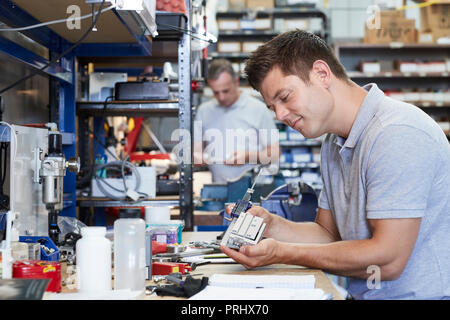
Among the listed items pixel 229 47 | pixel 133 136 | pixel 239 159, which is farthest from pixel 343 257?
pixel 229 47

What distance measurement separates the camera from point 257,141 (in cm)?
379

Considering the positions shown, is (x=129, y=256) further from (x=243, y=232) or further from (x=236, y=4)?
(x=236, y=4)

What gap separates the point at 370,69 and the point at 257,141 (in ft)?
9.42

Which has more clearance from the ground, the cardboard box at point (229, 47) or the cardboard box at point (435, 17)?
the cardboard box at point (435, 17)

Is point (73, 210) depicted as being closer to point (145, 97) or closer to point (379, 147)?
point (145, 97)

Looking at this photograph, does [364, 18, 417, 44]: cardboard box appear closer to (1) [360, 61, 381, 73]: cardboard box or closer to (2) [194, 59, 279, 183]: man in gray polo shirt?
(1) [360, 61, 381, 73]: cardboard box

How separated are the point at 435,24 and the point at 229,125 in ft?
11.9

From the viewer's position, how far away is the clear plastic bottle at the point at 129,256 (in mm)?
1040

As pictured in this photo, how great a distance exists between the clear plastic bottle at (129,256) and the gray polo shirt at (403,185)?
0.53 metres

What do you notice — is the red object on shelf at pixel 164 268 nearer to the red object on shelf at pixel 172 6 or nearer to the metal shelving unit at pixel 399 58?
the red object on shelf at pixel 172 6

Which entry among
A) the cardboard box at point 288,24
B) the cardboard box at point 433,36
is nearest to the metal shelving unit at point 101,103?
the cardboard box at point 288,24

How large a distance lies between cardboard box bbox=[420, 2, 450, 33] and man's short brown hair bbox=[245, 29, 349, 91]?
526 cm

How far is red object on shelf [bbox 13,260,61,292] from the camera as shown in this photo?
97 centimetres
